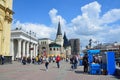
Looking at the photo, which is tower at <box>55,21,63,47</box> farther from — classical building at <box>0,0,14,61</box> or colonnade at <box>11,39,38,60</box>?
→ classical building at <box>0,0,14,61</box>

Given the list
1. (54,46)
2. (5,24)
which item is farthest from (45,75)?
(54,46)

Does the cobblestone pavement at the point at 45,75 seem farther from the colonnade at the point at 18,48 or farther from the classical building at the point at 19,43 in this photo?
the colonnade at the point at 18,48

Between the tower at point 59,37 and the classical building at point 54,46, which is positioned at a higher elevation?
the tower at point 59,37

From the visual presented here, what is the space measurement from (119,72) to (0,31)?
22540mm

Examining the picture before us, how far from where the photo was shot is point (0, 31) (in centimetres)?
3691

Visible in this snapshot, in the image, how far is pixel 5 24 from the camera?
37812 millimetres

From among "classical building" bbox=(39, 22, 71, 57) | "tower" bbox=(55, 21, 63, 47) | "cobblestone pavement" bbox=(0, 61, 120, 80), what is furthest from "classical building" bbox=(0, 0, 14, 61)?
"tower" bbox=(55, 21, 63, 47)

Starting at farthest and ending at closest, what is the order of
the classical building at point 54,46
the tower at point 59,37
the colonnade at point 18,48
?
1. the tower at point 59,37
2. the classical building at point 54,46
3. the colonnade at point 18,48

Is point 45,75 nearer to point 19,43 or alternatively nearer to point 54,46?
point 19,43

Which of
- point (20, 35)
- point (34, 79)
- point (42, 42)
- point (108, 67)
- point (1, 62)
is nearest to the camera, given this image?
point (34, 79)

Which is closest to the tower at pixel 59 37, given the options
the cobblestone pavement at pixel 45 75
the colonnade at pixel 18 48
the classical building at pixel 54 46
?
the classical building at pixel 54 46

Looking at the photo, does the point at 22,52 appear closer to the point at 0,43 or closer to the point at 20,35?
the point at 20,35

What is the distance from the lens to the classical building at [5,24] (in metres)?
36.9

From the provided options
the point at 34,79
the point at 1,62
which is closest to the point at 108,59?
the point at 34,79
